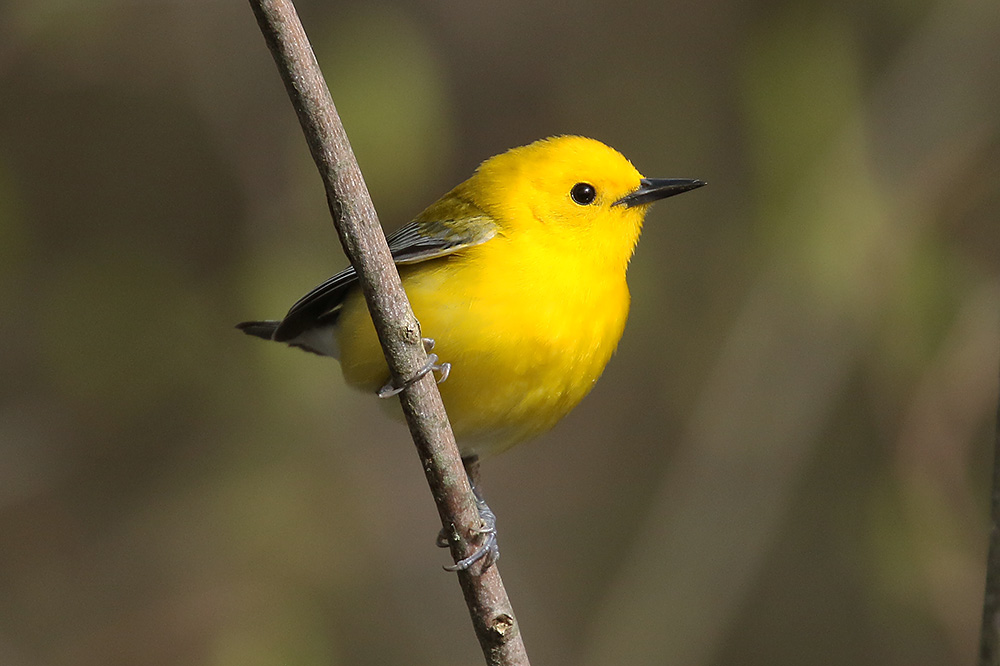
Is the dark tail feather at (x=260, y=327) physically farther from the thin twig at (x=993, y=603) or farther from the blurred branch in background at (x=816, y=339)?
the thin twig at (x=993, y=603)

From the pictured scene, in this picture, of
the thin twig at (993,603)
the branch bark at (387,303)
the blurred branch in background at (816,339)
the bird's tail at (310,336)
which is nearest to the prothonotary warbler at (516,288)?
the bird's tail at (310,336)

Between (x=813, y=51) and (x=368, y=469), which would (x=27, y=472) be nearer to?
(x=368, y=469)

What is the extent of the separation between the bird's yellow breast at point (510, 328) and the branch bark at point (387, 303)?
72cm

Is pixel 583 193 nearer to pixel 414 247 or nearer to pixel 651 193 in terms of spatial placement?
pixel 651 193

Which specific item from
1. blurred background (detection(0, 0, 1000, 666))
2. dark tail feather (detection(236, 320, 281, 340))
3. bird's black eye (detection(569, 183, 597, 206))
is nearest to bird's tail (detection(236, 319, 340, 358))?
dark tail feather (detection(236, 320, 281, 340))

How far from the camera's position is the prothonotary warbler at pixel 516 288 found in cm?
321

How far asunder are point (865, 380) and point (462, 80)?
10.1 ft

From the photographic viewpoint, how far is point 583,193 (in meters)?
3.61

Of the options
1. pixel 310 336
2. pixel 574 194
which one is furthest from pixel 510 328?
pixel 310 336

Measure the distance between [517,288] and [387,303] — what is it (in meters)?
0.96

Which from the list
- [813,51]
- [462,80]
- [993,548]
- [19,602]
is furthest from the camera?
[462,80]

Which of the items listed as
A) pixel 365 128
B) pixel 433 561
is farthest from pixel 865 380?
pixel 365 128

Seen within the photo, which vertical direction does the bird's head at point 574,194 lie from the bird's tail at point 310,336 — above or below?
above

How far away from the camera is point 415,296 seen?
3.30 metres
